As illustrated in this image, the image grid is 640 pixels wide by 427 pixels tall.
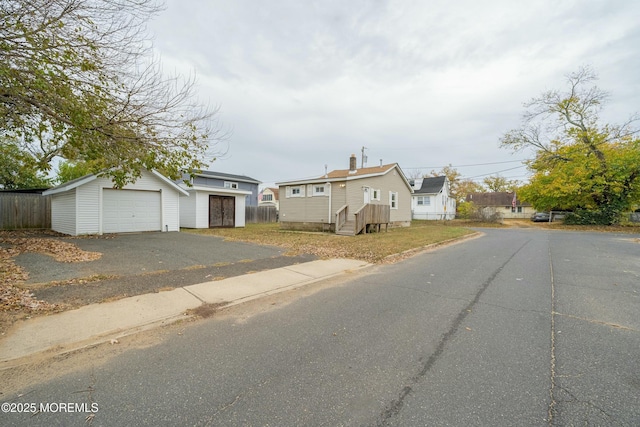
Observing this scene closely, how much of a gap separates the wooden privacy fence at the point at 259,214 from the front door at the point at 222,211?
4843 mm

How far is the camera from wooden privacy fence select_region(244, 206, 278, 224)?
27172 millimetres

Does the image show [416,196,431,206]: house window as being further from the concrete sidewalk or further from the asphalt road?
the concrete sidewalk

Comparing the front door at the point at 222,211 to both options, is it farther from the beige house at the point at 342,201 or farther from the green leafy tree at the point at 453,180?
the green leafy tree at the point at 453,180

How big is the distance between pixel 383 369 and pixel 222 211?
65.1ft

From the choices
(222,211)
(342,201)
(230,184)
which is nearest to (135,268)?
(342,201)

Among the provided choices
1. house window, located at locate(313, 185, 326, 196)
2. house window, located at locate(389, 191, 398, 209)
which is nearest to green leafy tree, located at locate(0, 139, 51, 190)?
house window, located at locate(313, 185, 326, 196)

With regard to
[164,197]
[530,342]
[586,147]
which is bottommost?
[530,342]

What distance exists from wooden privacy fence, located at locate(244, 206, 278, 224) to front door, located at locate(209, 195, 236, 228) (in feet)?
15.9

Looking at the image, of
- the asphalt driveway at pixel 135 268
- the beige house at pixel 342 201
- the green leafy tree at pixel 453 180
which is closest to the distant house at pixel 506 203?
the green leafy tree at pixel 453 180

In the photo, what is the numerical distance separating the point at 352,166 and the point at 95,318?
1952cm

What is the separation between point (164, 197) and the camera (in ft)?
54.0

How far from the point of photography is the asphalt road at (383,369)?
2.16 m

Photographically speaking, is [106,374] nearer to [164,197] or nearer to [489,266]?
[489,266]

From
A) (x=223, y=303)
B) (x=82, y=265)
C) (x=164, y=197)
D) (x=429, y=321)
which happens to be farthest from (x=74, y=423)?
(x=164, y=197)
